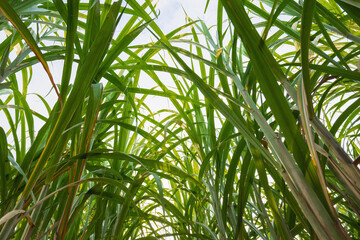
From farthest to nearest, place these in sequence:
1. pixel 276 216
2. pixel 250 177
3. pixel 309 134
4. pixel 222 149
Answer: pixel 222 149
pixel 250 177
pixel 276 216
pixel 309 134

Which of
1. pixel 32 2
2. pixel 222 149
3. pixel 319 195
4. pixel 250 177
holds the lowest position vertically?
pixel 319 195

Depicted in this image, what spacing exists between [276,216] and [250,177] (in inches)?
5.6

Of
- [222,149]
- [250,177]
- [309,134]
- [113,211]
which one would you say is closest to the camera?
[309,134]

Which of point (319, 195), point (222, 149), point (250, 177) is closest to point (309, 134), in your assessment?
point (319, 195)

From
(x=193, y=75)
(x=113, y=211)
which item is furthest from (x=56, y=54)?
(x=113, y=211)

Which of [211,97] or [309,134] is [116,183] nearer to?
[211,97]

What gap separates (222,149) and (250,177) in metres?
0.16

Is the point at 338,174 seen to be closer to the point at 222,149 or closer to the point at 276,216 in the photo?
the point at 276,216

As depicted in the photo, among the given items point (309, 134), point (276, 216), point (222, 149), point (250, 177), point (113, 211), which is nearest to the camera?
point (309, 134)

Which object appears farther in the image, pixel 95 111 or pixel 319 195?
pixel 95 111

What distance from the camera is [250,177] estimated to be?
2.06 feet

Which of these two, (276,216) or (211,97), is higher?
(211,97)

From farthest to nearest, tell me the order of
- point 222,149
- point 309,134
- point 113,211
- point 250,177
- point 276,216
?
point 113,211
point 222,149
point 250,177
point 276,216
point 309,134

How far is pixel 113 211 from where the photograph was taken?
3.17 ft
